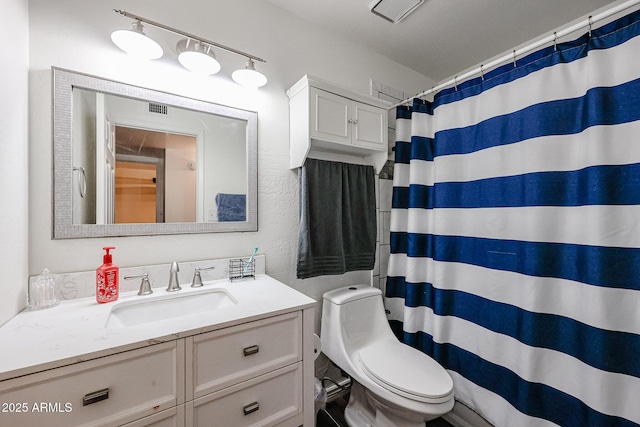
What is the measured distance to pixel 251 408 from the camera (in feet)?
2.96

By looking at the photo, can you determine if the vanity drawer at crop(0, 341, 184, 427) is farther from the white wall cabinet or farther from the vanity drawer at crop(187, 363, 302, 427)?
the vanity drawer at crop(187, 363, 302, 427)

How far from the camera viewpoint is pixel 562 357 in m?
1.10

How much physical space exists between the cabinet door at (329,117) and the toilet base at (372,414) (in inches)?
53.5

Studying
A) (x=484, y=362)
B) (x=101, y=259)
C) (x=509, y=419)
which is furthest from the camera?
(x=484, y=362)

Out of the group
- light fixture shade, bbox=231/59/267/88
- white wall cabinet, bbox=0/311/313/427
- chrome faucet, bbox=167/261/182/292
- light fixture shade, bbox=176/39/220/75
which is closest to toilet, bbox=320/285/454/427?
white wall cabinet, bbox=0/311/313/427

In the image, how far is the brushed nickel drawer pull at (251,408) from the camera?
0.89m

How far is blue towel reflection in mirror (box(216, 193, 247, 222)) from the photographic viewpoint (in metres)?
1.35

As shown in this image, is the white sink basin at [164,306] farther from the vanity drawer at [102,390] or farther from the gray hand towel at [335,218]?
the gray hand towel at [335,218]

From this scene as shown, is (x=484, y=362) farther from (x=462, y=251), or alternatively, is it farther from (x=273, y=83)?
(x=273, y=83)

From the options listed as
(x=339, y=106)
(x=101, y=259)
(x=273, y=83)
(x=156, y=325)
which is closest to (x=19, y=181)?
(x=101, y=259)

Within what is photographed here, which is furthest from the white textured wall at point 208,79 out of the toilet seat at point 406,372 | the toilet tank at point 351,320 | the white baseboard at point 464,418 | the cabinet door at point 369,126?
the white baseboard at point 464,418

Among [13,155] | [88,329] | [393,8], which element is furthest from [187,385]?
[393,8]

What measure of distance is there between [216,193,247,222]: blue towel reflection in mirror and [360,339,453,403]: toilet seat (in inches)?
38.8

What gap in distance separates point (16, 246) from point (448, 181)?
1910mm
